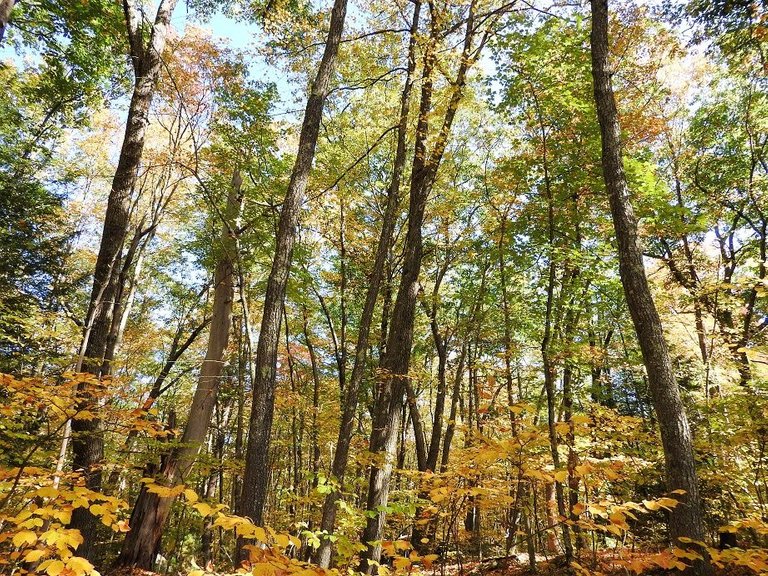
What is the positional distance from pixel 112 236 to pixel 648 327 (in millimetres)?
6596

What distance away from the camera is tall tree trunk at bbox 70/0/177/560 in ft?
15.5

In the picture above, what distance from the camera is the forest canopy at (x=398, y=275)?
3.86 m

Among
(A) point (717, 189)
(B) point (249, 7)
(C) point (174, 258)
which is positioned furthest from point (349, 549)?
(C) point (174, 258)

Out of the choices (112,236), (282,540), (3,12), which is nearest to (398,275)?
(112,236)

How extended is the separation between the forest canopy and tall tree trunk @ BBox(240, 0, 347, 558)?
29 mm

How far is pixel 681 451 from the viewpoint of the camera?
13.7 ft

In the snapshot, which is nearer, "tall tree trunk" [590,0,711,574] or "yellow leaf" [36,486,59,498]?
"yellow leaf" [36,486,59,498]

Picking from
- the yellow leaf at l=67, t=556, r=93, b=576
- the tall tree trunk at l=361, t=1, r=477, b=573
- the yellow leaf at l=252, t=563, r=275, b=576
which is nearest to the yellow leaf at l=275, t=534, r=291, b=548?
the yellow leaf at l=252, t=563, r=275, b=576

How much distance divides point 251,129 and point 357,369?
5.14m

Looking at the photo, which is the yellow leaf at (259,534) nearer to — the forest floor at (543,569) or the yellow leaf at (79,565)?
the yellow leaf at (79,565)

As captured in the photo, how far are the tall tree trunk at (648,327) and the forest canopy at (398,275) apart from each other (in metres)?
0.03

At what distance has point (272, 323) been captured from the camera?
13.8 ft

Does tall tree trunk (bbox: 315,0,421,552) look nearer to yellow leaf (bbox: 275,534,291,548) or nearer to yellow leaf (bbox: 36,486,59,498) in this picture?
yellow leaf (bbox: 275,534,291,548)

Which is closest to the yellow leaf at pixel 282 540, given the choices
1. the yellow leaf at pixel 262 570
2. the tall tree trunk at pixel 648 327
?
the yellow leaf at pixel 262 570
